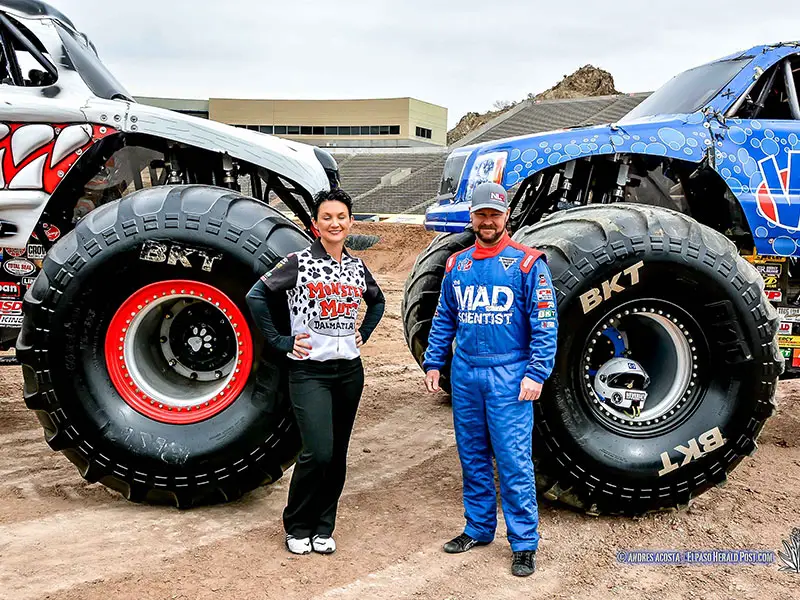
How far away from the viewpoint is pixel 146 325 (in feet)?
13.9

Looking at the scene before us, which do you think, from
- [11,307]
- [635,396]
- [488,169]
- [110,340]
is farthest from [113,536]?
[488,169]

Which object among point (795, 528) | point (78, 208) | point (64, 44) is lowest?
point (795, 528)

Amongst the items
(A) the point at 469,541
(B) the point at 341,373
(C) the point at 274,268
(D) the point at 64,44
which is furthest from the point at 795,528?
(D) the point at 64,44

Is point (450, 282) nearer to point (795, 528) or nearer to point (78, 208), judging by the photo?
point (795, 528)

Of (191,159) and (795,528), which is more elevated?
(191,159)

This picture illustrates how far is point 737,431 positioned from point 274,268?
2629mm

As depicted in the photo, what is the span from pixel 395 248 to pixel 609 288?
14414mm

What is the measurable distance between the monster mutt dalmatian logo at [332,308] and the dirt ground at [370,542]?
1.09 metres

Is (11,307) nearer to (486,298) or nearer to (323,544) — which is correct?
(323,544)

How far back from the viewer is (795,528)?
4121 millimetres

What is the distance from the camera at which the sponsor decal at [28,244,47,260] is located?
479cm

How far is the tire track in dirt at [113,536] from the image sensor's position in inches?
136

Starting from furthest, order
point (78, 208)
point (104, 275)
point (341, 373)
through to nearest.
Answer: point (78, 208) < point (104, 275) < point (341, 373)

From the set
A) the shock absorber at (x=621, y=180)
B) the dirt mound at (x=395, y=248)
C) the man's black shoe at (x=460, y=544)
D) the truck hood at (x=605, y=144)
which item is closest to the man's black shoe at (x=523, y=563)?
the man's black shoe at (x=460, y=544)
